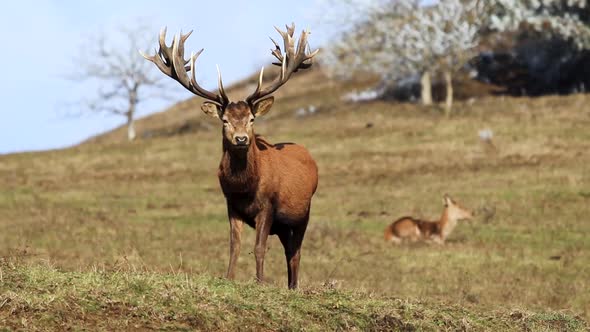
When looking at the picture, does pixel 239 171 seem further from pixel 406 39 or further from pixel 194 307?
pixel 406 39

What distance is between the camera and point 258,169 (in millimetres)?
12570

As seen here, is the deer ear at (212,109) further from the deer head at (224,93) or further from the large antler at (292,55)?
the large antler at (292,55)

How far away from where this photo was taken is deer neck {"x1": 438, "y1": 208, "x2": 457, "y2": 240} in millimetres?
26141

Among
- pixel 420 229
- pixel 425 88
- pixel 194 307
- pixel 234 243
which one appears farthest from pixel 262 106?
pixel 425 88

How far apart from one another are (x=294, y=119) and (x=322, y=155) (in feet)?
64.7

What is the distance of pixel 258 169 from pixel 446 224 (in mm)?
14364

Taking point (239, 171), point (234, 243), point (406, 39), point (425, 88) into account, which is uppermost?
point (406, 39)

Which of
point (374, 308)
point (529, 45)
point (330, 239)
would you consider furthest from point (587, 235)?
point (529, 45)

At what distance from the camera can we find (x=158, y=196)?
122 feet

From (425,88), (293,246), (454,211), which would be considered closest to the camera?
(293,246)

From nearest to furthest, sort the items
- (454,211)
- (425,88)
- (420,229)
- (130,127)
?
(420,229), (454,211), (425,88), (130,127)

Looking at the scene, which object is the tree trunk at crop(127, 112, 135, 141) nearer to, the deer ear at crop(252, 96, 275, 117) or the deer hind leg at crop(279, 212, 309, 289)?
the deer hind leg at crop(279, 212, 309, 289)

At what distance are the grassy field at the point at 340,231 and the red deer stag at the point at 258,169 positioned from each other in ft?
2.67

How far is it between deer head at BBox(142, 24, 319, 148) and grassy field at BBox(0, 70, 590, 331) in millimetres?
1831
